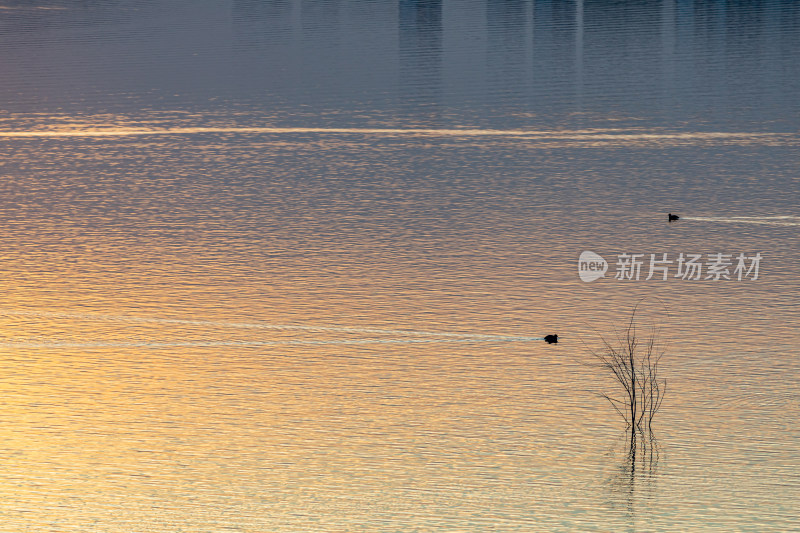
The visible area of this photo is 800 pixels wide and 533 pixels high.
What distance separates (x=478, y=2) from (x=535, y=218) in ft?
166

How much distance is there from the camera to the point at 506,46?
5456 cm

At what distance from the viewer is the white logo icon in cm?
2153

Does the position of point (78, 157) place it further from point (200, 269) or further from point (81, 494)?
point (81, 494)

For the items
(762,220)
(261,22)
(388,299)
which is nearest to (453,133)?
(762,220)

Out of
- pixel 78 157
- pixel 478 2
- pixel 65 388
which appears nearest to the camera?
pixel 65 388

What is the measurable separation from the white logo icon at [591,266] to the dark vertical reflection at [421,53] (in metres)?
15.7

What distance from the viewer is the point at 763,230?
81.3 feet

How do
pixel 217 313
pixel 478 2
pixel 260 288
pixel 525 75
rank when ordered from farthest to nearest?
pixel 478 2, pixel 525 75, pixel 260 288, pixel 217 313

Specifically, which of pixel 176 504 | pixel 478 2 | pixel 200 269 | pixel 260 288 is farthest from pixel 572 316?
pixel 478 2

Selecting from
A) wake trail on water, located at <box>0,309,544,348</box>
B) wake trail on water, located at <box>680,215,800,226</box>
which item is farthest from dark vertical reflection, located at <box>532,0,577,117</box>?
wake trail on water, located at <box>0,309,544,348</box>

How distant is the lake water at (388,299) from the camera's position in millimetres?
13523

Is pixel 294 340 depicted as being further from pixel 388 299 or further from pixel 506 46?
pixel 506 46

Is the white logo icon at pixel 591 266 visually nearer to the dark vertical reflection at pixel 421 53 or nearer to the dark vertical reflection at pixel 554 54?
the dark vertical reflection at pixel 421 53

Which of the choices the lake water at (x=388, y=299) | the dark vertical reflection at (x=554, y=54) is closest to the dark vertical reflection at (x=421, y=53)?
the lake water at (x=388, y=299)
